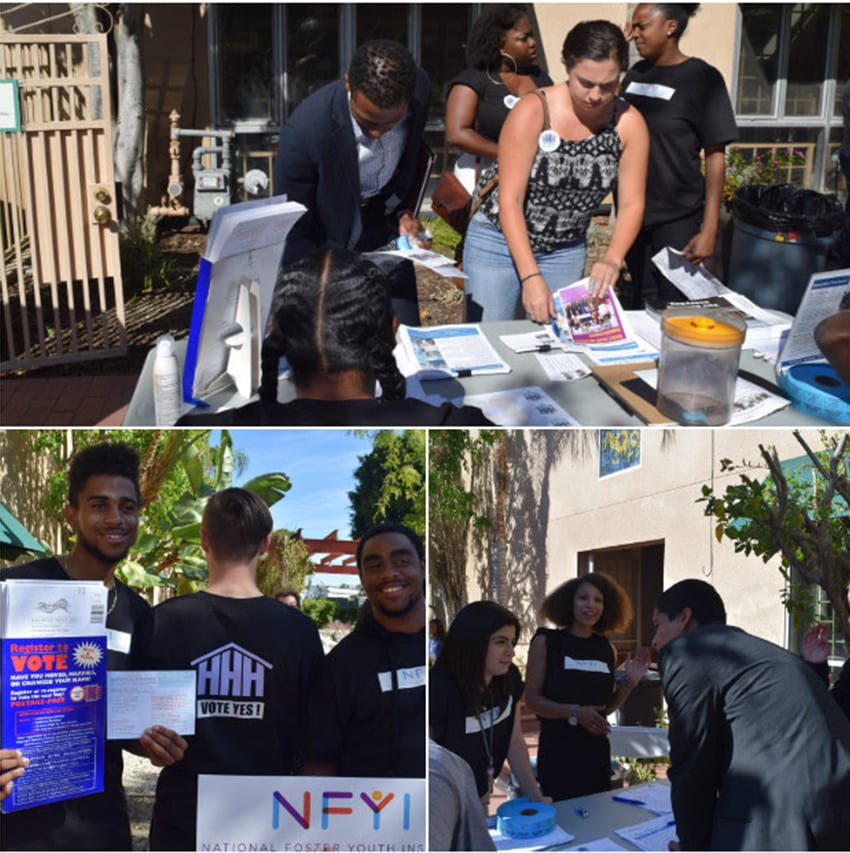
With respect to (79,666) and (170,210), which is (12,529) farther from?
(170,210)

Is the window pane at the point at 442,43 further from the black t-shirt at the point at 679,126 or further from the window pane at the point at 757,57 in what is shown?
the black t-shirt at the point at 679,126

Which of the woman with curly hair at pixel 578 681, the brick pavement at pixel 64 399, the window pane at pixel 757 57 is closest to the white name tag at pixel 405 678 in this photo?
the woman with curly hair at pixel 578 681

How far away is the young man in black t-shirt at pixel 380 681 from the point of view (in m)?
2.26

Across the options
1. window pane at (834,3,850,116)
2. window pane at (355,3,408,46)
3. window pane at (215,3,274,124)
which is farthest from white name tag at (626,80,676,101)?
window pane at (834,3,850,116)

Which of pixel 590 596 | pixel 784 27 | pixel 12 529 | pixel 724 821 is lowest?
pixel 724 821

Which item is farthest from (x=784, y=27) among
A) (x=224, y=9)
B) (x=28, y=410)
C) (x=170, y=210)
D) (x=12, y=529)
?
(x=12, y=529)

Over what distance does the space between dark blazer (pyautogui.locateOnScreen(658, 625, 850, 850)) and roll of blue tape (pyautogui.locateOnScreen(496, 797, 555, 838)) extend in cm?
27

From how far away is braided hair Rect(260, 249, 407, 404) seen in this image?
93.7 inches

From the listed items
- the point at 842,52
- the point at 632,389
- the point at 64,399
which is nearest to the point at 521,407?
the point at 632,389

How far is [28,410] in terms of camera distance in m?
5.81

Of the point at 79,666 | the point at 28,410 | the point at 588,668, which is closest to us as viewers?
the point at 79,666

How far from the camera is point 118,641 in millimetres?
2236

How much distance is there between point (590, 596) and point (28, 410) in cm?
433

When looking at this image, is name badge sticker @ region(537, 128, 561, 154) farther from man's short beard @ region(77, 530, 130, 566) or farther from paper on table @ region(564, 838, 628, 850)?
paper on table @ region(564, 838, 628, 850)
